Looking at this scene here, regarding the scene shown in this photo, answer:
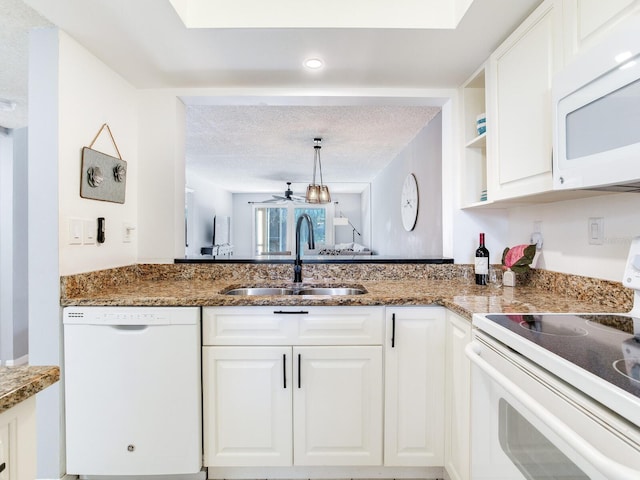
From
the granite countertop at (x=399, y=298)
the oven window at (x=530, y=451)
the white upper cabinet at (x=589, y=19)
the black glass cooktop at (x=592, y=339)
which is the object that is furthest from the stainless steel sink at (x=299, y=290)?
the white upper cabinet at (x=589, y=19)

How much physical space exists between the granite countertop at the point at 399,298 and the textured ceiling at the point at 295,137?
5.62ft

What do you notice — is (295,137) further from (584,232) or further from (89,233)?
(584,232)

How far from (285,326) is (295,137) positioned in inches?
110

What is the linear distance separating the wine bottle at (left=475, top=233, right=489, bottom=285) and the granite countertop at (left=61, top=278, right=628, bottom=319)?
0.09m

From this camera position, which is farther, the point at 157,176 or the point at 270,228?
the point at 270,228

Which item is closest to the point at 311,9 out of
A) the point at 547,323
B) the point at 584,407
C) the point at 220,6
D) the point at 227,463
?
the point at 220,6

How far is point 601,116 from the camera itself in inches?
36.4

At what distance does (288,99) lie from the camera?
2.07 m

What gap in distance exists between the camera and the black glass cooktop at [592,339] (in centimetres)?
71

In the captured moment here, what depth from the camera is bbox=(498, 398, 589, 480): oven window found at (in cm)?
74

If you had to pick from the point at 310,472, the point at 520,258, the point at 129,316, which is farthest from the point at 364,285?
the point at 129,316

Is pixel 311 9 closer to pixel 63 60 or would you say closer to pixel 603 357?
pixel 63 60

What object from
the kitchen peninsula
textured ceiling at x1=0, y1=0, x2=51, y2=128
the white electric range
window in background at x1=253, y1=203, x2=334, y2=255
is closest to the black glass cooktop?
the white electric range

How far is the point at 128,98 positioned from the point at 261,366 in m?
1.72
